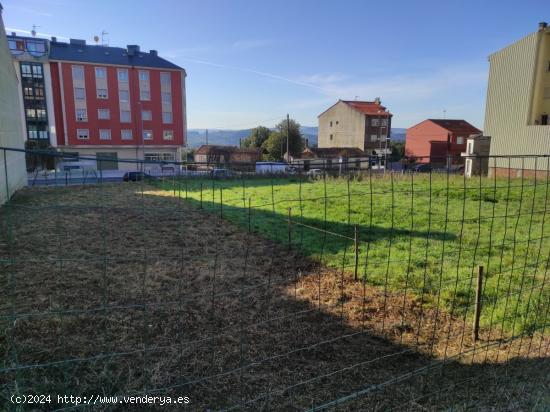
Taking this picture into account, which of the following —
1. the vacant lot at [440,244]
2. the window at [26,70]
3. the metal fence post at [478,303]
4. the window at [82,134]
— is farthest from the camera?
the window at [82,134]

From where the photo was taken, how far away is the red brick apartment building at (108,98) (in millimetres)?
31656

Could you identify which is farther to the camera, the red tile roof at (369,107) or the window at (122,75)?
the red tile roof at (369,107)

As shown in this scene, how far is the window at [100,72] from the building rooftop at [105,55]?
606mm

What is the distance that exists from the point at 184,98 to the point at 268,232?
3232cm

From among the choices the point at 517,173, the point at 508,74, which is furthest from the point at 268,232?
the point at 508,74

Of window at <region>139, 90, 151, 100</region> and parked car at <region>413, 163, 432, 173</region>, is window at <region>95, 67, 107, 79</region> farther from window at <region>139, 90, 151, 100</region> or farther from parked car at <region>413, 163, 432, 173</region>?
parked car at <region>413, 163, 432, 173</region>

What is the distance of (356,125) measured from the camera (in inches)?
1768

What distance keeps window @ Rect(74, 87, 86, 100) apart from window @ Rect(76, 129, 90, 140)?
2912mm

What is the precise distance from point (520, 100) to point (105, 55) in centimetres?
3329

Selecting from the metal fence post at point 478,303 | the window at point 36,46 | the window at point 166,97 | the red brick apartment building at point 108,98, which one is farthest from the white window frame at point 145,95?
the metal fence post at point 478,303

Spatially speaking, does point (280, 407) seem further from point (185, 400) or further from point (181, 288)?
point (181, 288)

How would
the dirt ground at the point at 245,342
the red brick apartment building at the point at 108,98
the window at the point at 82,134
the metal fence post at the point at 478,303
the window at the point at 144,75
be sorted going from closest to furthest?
the dirt ground at the point at 245,342
the metal fence post at the point at 478,303
the red brick apartment building at the point at 108,98
the window at the point at 82,134
the window at the point at 144,75

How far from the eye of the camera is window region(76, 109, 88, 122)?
32.2 meters

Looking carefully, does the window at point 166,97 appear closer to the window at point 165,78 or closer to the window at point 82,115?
the window at point 165,78
